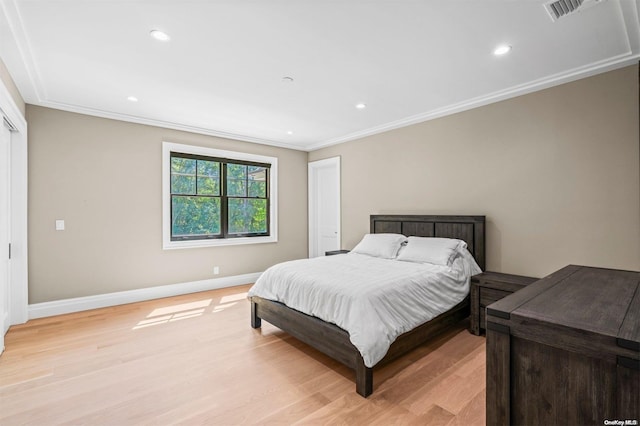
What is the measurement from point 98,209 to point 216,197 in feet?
5.41

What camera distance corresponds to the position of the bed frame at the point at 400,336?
7.51 feet

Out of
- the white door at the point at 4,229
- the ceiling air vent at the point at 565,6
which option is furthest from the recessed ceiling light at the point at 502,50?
the white door at the point at 4,229

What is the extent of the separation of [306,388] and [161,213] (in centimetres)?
352

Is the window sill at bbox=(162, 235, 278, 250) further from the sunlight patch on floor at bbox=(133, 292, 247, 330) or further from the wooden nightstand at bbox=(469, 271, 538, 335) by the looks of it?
the wooden nightstand at bbox=(469, 271, 538, 335)

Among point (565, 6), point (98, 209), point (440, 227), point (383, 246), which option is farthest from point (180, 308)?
point (565, 6)

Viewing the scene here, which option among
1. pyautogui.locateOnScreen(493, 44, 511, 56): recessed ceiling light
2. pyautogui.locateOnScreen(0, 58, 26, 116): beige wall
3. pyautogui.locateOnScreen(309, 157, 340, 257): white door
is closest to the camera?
pyautogui.locateOnScreen(493, 44, 511, 56): recessed ceiling light

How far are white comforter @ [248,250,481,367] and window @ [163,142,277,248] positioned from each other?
2159 millimetres

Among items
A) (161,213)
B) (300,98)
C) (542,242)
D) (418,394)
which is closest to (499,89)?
(542,242)

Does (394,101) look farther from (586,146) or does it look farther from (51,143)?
(51,143)

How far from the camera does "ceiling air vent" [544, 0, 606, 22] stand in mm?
1958

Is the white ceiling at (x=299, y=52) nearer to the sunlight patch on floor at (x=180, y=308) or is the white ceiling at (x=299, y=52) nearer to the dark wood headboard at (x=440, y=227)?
the dark wood headboard at (x=440, y=227)

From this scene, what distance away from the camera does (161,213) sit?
4.54 metres

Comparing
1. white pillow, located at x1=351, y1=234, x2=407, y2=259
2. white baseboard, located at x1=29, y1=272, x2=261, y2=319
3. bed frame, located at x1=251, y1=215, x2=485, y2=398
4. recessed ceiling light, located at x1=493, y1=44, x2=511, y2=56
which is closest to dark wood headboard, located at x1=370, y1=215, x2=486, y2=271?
bed frame, located at x1=251, y1=215, x2=485, y2=398

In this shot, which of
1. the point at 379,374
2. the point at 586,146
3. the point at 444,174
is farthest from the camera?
the point at 444,174
